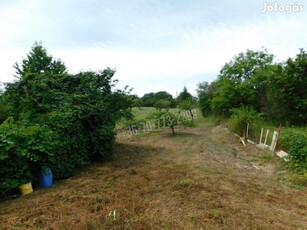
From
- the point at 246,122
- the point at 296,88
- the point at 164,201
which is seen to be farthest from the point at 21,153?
the point at 296,88

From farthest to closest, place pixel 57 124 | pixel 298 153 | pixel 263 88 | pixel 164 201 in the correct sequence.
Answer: pixel 263 88, pixel 298 153, pixel 57 124, pixel 164 201

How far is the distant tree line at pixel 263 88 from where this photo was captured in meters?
11.3

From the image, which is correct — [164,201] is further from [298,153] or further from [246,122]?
[246,122]

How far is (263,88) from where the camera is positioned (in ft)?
55.0

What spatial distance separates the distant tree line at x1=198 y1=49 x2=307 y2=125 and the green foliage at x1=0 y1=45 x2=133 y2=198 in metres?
8.49

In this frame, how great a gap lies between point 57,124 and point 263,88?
15628 millimetres

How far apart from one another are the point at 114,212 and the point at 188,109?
17.1 metres

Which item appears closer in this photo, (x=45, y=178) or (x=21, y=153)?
(x=21, y=153)

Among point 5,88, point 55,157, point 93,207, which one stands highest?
point 5,88

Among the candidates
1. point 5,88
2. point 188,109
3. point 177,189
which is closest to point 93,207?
point 177,189

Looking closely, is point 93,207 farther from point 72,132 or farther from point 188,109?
point 188,109

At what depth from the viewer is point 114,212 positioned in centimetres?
335

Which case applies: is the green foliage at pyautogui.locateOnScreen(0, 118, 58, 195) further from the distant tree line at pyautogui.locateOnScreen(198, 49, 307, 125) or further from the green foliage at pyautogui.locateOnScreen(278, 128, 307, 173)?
the distant tree line at pyautogui.locateOnScreen(198, 49, 307, 125)

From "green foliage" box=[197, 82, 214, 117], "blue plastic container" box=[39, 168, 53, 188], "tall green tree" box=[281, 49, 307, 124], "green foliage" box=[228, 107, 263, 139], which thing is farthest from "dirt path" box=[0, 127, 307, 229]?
"green foliage" box=[197, 82, 214, 117]
